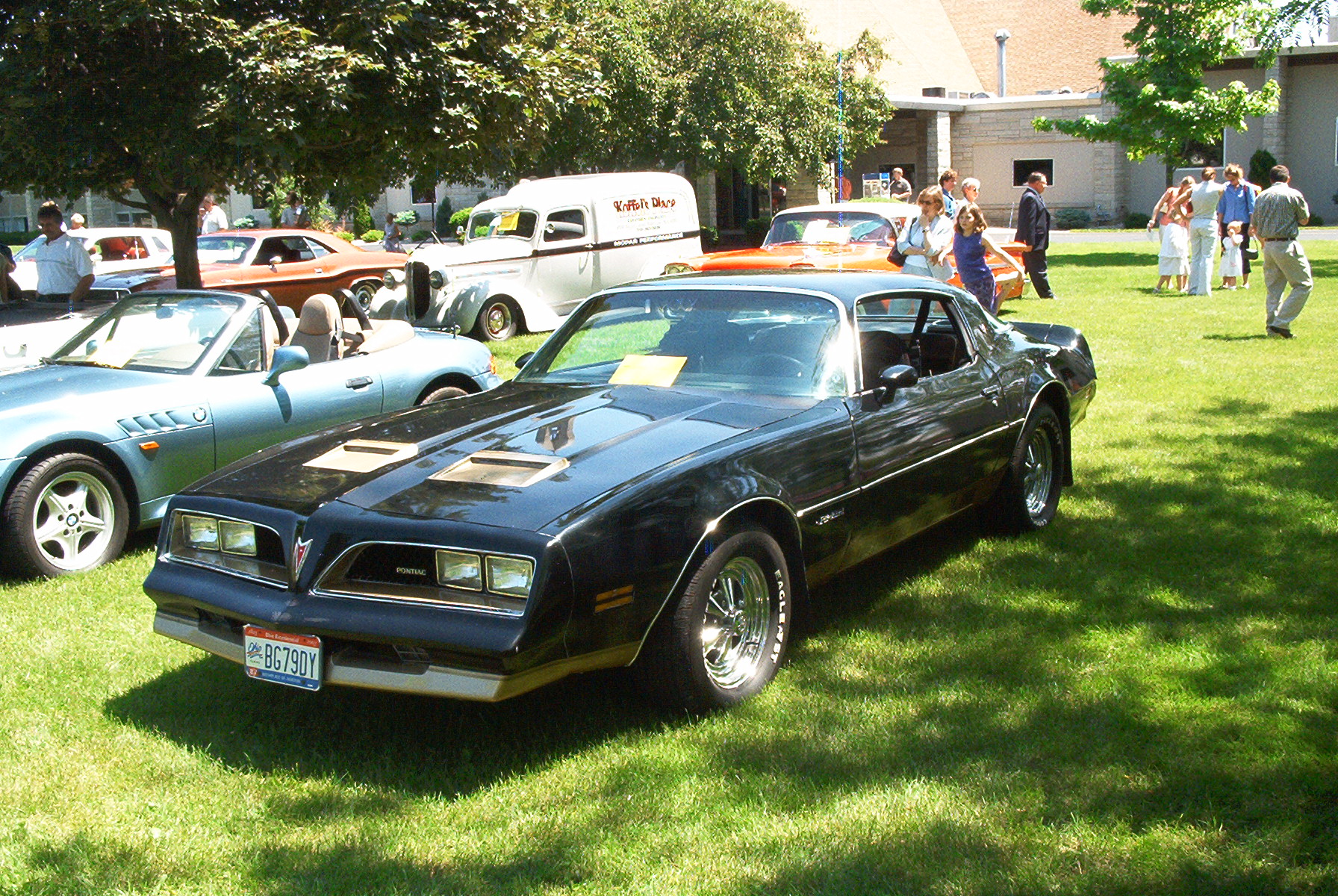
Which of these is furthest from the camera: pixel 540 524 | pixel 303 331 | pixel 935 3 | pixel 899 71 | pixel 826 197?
pixel 935 3

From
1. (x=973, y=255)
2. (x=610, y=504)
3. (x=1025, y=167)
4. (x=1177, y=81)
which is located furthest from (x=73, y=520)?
(x=1025, y=167)

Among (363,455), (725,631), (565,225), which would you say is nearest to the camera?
(725,631)

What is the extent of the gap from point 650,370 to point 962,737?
200cm

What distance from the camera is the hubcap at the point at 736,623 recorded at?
166 inches

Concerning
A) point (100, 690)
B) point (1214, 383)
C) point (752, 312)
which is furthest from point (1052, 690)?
point (1214, 383)

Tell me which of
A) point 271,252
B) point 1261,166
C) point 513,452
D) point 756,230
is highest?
point 1261,166

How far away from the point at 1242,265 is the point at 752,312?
52.5 feet

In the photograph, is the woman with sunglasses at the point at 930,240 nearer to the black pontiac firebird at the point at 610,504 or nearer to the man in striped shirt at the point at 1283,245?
the man in striped shirt at the point at 1283,245

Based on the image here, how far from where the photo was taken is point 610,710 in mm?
4355

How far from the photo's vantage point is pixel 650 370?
5.25 metres

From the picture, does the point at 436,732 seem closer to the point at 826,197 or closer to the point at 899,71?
the point at 826,197

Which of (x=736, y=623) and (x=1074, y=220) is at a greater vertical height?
(x=1074, y=220)

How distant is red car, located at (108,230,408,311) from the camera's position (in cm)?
1559

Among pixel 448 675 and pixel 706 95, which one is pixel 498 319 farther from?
pixel 706 95
